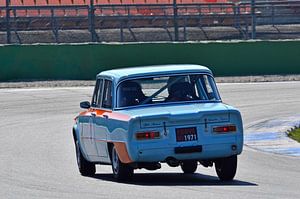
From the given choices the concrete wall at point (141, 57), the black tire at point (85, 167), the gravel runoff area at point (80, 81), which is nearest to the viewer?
the black tire at point (85, 167)

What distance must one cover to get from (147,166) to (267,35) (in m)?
24.8

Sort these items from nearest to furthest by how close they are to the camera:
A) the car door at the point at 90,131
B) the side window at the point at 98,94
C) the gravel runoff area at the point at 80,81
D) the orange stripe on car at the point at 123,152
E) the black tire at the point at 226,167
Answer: the orange stripe on car at the point at 123,152 < the black tire at the point at 226,167 < the car door at the point at 90,131 < the side window at the point at 98,94 < the gravel runoff area at the point at 80,81

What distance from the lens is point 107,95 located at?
40.8 ft

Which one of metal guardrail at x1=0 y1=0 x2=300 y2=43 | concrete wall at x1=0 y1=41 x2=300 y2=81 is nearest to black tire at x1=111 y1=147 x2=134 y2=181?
concrete wall at x1=0 y1=41 x2=300 y2=81

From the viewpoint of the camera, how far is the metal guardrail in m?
33.8

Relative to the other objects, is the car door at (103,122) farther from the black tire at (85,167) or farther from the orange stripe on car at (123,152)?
the black tire at (85,167)

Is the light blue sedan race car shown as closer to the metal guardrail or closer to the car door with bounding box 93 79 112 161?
the car door with bounding box 93 79 112 161

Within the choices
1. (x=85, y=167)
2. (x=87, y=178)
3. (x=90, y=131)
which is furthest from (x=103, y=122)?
(x=85, y=167)

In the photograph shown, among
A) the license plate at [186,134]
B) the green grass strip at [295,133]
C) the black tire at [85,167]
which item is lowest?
the green grass strip at [295,133]

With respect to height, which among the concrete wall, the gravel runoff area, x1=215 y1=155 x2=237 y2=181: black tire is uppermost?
x1=215 y1=155 x2=237 y2=181: black tire

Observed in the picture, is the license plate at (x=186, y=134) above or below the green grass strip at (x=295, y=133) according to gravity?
above

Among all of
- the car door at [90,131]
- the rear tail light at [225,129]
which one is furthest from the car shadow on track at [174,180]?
the rear tail light at [225,129]

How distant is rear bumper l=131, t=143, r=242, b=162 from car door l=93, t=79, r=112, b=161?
2.99 feet

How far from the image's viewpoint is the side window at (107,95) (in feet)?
40.2
